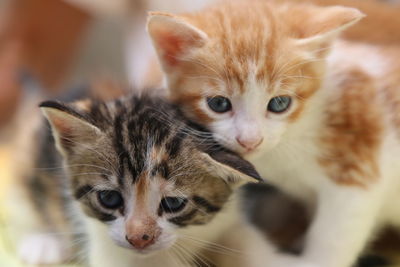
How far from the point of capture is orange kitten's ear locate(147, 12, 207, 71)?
1.27 meters

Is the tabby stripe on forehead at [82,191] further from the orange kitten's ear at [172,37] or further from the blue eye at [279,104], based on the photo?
the blue eye at [279,104]

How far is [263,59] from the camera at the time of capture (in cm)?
128

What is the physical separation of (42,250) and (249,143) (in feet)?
2.38

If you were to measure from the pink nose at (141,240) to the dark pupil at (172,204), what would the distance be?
74 millimetres

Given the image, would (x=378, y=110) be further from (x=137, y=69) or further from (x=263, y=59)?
(x=137, y=69)

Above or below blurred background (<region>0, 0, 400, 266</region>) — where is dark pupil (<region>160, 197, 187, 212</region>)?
below

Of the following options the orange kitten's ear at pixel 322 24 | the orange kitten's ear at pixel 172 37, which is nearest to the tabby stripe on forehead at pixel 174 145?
the orange kitten's ear at pixel 172 37

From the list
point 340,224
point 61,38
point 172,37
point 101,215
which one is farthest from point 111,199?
point 61,38

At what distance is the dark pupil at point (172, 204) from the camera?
3.96ft

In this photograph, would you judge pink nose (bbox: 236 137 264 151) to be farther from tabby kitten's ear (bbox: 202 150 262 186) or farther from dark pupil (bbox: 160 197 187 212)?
dark pupil (bbox: 160 197 187 212)

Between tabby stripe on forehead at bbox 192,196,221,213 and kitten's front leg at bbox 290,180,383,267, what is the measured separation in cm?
27

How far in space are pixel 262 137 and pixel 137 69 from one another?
4.17 feet

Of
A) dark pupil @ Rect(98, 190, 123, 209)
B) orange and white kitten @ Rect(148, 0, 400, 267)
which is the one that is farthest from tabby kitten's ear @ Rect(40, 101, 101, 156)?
orange and white kitten @ Rect(148, 0, 400, 267)

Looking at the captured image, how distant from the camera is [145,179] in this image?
1186 mm
